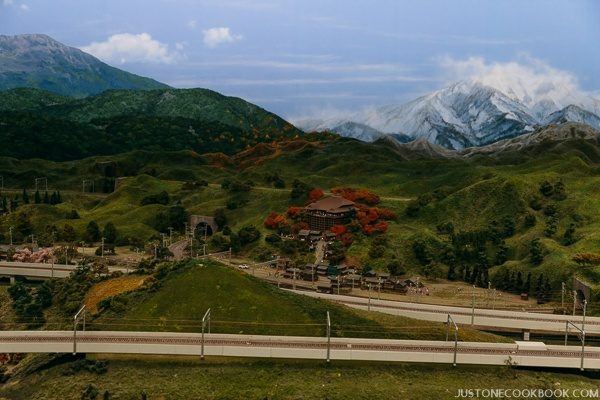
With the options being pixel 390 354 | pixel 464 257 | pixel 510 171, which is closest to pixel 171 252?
pixel 464 257

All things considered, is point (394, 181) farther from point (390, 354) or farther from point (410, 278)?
point (390, 354)

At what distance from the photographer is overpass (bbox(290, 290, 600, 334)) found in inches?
3477

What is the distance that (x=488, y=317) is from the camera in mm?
89375

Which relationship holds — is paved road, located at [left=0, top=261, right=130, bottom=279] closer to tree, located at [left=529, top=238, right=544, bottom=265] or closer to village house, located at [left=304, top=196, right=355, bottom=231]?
village house, located at [left=304, top=196, right=355, bottom=231]

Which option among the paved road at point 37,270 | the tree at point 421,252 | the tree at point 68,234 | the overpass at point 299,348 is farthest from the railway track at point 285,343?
the tree at point 68,234

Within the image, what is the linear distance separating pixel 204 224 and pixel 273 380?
93.8 meters

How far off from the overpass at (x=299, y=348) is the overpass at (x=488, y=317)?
15579 millimetres

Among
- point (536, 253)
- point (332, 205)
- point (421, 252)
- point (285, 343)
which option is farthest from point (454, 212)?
point (285, 343)

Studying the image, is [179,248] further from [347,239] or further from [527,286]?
[527,286]

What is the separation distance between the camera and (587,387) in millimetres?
67250

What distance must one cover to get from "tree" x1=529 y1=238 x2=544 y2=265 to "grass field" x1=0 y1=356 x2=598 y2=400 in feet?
162

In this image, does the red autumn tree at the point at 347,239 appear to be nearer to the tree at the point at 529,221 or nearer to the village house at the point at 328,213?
the village house at the point at 328,213

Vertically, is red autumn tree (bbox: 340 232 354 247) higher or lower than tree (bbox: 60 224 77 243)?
higher

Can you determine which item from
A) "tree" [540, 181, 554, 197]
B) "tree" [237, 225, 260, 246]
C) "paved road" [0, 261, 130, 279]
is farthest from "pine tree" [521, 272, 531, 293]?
"paved road" [0, 261, 130, 279]
